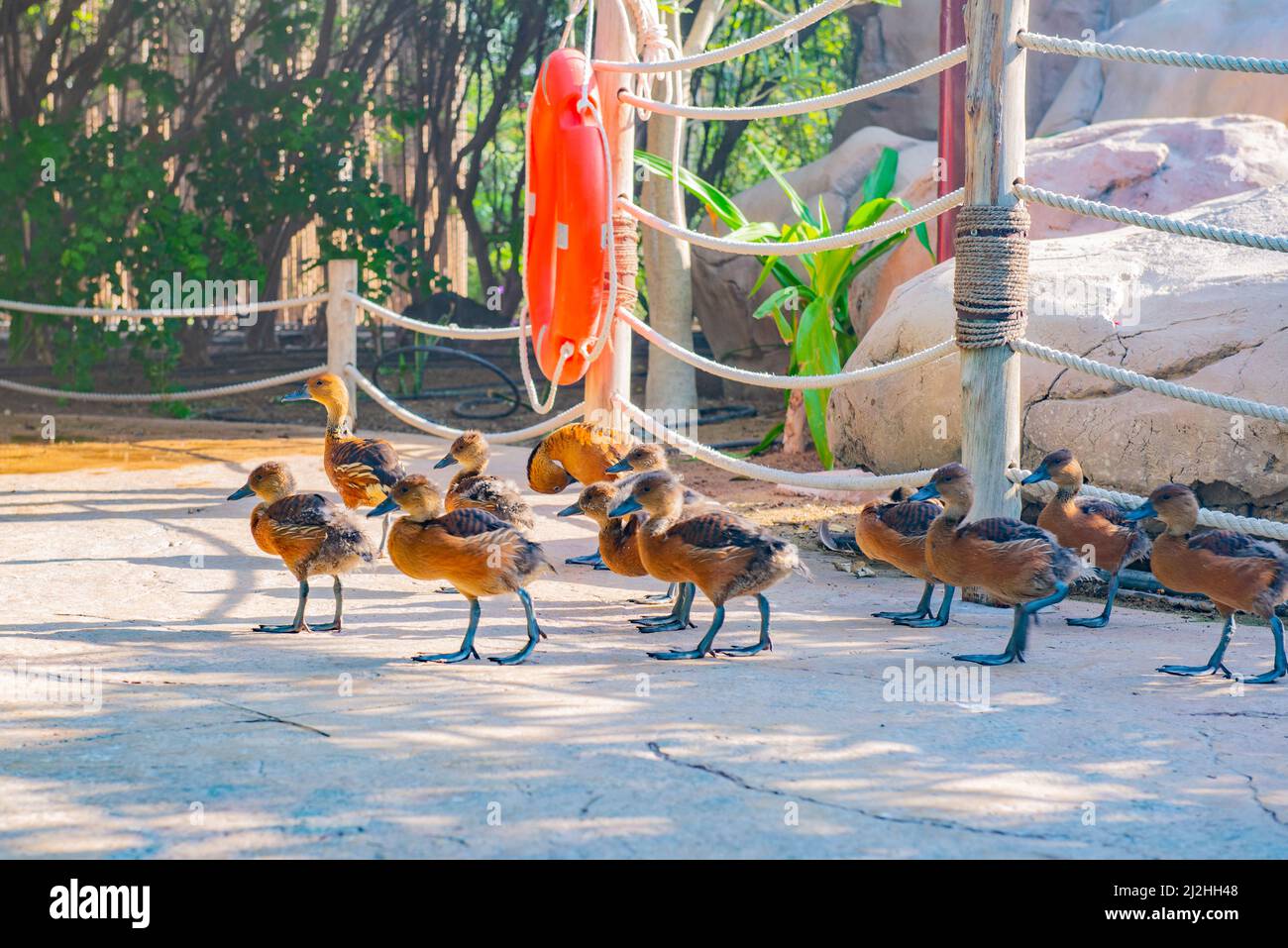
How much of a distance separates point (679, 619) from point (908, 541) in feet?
2.64

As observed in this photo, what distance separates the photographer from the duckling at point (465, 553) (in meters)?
4.27

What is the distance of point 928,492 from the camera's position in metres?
4.72

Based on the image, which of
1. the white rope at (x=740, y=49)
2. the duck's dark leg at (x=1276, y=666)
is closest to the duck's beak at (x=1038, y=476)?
the duck's dark leg at (x=1276, y=666)

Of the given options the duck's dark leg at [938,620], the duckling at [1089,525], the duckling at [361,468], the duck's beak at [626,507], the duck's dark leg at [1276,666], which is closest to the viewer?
the duck's dark leg at [1276,666]

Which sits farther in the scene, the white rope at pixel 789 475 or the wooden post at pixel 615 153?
the wooden post at pixel 615 153

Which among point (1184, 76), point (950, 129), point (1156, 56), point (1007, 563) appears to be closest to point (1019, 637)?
point (1007, 563)

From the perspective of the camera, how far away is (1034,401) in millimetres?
6281

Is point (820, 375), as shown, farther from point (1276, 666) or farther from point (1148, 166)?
point (1148, 166)

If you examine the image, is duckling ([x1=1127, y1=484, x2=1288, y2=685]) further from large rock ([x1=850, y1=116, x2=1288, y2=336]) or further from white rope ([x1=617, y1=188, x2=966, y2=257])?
large rock ([x1=850, y1=116, x2=1288, y2=336])

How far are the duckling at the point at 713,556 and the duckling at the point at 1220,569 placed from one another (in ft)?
3.65

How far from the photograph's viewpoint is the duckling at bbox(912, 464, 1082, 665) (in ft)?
14.0

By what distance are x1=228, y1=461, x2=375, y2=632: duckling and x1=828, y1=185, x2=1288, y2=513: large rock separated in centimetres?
305

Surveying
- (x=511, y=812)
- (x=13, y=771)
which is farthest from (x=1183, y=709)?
(x=13, y=771)

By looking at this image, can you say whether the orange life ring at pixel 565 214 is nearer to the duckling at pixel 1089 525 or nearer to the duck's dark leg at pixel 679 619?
the duck's dark leg at pixel 679 619
